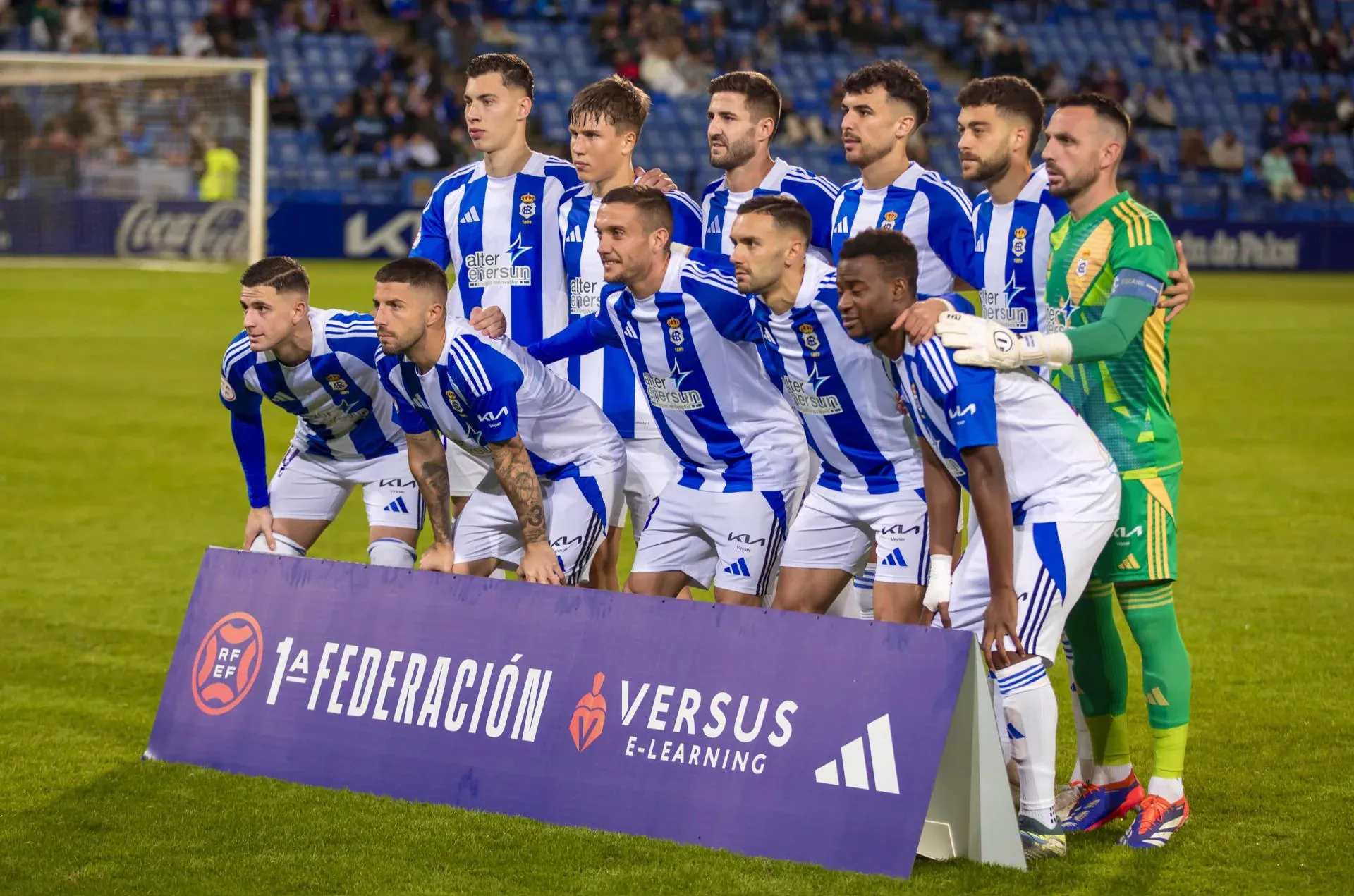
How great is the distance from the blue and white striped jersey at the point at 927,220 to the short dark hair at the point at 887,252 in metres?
1.59

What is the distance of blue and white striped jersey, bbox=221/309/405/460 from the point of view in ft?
21.8

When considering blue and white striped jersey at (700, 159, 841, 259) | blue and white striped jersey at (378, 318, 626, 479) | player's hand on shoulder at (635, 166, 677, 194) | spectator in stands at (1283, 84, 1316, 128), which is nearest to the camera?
blue and white striped jersey at (378, 318, 626, 479)

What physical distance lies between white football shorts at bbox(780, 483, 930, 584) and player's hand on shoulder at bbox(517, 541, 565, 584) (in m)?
0.81

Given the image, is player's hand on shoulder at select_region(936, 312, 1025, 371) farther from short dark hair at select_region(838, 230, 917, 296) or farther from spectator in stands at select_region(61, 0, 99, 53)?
spectator in stands at select_region(61, 0, 99, 53)

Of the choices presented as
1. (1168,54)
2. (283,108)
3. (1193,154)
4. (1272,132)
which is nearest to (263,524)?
(283,108)

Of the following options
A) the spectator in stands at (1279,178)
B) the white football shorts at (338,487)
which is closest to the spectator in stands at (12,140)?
the white football shorts at (338,487)

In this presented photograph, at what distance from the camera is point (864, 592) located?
22.0 ft

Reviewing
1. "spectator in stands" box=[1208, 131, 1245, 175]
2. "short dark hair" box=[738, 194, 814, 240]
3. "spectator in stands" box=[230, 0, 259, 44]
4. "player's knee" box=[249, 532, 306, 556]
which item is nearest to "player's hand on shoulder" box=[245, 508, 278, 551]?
"player's knee" box=[249, 532, 306, 556]

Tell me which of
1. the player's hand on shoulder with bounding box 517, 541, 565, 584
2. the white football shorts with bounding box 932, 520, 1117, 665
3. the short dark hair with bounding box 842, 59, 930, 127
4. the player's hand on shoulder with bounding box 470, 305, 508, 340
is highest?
the short dark hair with bounding box 842, 59, 930, 127

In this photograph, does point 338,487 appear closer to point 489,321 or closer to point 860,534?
point 489,321

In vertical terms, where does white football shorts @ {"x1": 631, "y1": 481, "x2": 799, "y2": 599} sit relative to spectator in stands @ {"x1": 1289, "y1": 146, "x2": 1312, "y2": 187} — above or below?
above

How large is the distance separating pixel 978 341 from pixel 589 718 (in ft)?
5.43

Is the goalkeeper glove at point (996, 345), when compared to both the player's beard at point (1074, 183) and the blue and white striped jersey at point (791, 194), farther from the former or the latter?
the blue and white striped jersey at point (791, 194)

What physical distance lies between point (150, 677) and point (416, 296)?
97.2 inches
